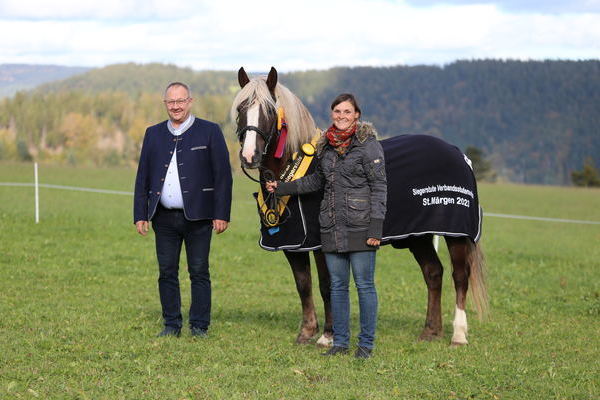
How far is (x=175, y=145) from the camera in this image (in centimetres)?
639

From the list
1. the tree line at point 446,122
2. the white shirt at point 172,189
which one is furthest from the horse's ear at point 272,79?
the tree line at point 446,122

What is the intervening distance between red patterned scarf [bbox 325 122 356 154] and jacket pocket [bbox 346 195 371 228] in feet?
1.18

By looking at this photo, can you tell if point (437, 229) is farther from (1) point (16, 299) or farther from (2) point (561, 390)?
(1) point (16, 299)

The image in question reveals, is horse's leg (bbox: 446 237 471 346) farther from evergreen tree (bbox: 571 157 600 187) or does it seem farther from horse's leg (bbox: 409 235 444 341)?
evergreen tree (bbox: 571 157 600 187)

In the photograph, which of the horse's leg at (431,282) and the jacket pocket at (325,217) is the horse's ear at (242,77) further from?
the horse's leg at (431,282)

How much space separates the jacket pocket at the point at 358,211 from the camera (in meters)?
5.62

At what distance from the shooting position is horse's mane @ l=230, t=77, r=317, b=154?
5.91m

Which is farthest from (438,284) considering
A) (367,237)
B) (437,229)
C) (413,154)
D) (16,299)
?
(16,299)

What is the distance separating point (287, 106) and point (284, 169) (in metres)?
0.49

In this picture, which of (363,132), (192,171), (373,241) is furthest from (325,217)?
(192,171)

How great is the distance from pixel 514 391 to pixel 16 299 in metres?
5.58

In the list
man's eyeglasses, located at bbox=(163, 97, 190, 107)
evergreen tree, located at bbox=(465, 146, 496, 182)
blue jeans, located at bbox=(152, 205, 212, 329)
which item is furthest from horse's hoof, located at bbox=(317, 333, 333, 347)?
evergreen tree, located at bbox=(465, 146, 496, 182)

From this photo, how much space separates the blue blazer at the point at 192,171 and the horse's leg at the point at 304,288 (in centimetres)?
67

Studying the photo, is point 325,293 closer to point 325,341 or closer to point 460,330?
point 325,341
